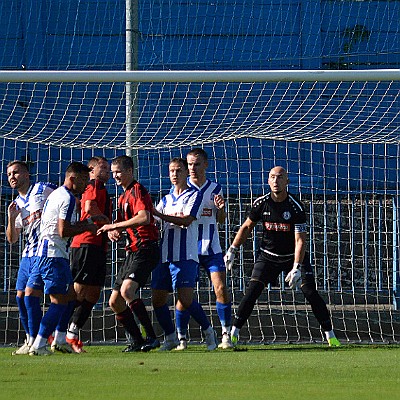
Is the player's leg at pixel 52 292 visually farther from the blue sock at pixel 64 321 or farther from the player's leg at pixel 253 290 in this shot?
the player's leg at pixel 253 290

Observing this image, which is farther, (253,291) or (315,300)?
(315,300)

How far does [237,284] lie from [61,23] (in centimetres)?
687

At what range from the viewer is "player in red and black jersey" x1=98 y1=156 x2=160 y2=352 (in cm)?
Result: 1031

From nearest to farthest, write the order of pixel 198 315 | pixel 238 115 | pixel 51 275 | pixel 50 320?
pixel 50 320, pixel 51 275, pixel 198 315, pixel 238 115

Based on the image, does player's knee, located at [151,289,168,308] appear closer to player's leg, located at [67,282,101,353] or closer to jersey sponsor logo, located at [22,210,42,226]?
player's leg, located at [67,282,101,353]

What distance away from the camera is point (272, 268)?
36.9 feet

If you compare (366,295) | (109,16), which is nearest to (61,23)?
(109,16)

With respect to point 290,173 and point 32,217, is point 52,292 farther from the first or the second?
point 290,173

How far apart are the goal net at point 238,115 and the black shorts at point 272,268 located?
4.34 feet

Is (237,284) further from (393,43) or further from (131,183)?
(393,43)

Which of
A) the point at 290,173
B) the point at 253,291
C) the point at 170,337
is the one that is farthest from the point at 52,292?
the point at 290,173

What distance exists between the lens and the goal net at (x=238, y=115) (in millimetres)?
12812

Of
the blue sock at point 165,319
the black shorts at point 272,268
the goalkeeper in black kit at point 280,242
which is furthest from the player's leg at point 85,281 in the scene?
the black shorts at point 272,268

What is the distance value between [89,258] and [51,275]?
0.98m
